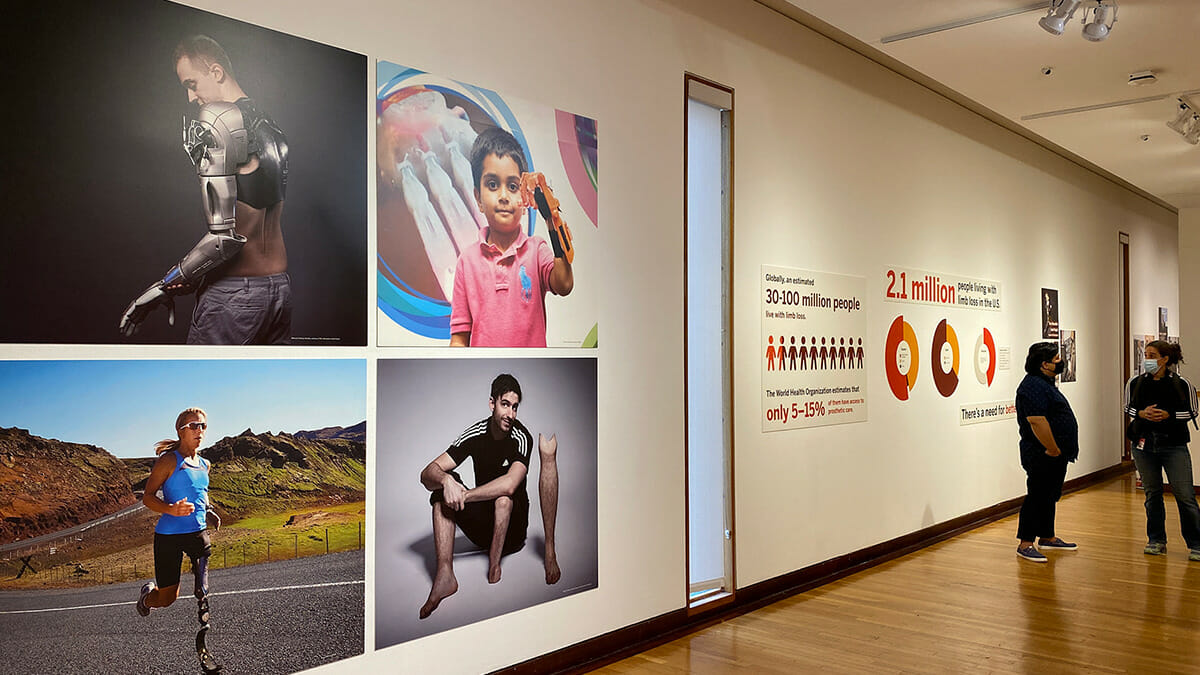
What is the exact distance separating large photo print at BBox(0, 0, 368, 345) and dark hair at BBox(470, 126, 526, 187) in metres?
0.61

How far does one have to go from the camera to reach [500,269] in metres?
4.42

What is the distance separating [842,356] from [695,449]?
178 centimetres

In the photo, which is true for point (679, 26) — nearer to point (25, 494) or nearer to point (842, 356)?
point (842, 356)

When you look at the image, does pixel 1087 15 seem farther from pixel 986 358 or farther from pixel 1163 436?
pixel 986 358

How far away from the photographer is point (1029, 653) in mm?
4965

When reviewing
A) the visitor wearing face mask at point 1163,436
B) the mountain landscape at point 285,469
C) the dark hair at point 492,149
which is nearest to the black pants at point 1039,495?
the visitor wearing face mask at point 1163,436

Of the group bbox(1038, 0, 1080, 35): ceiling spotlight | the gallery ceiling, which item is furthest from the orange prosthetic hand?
bbox(1038, 0, 1080, 35): ceiling spotlight

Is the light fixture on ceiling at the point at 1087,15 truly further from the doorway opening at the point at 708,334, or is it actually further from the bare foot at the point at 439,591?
the bare foot at the point at 439,591

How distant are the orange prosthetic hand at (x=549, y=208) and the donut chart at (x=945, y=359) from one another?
460cm

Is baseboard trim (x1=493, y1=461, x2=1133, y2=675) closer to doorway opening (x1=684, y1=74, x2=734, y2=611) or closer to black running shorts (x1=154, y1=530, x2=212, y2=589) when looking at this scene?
doorway opening (x1=684, y1=74, x2=734, y2=611)

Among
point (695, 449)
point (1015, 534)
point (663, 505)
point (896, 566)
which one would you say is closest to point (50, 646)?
point (663, 505)

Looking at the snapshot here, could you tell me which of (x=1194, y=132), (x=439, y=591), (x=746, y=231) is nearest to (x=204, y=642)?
(x=439, y=591)

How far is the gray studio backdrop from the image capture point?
Result: 3.93m

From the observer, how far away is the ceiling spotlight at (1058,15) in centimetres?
535
